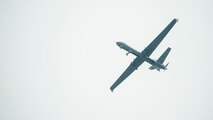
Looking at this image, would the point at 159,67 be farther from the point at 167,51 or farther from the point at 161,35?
the point at 161,35

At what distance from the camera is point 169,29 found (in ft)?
188

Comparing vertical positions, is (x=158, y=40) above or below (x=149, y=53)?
above

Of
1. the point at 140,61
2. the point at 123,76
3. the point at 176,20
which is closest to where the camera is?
the point at 176,20

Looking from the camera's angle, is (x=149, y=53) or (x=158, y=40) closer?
(x=158, y=40)

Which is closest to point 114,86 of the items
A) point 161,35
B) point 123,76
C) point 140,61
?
point 123,76

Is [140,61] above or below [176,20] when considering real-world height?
below

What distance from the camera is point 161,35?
57906 millimetres

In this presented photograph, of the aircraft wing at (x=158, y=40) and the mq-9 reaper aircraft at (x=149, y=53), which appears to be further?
the mq-9 reaper aircraft at (x=149, y=53)

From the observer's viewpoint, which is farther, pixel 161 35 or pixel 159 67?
pixel 159 67

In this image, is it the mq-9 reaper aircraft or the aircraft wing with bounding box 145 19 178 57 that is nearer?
the aircraft wing with bounding box 145 19 178 57

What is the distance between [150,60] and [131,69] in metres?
4.40

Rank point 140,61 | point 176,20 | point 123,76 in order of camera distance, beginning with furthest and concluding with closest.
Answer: point 123,76 → point 140,61 → point 176,20

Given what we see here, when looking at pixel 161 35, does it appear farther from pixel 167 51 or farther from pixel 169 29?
pixel 167 51

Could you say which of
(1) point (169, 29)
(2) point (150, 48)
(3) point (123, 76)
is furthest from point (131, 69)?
(1) point (169, 29)
